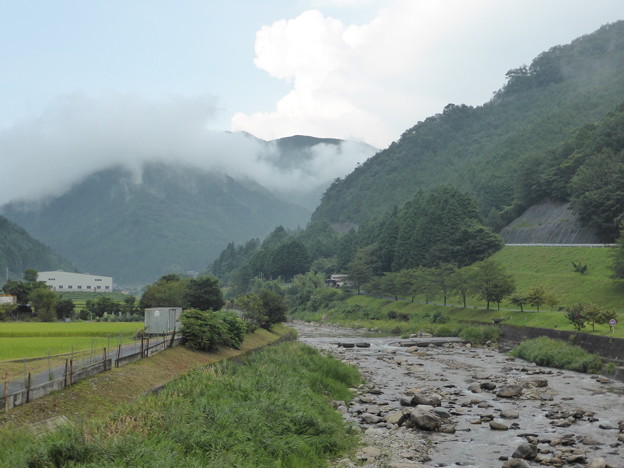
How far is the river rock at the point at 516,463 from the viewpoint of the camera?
2061cm

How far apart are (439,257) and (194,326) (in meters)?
91.8

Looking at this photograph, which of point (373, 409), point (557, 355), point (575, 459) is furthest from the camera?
point (557, 355)

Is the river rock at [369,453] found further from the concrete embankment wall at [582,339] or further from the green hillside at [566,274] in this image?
the green hillside at [566,274]

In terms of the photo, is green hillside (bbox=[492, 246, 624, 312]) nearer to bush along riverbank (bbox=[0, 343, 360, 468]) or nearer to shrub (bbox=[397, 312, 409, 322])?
shrub (bbox=[397, 312, 409, 322])

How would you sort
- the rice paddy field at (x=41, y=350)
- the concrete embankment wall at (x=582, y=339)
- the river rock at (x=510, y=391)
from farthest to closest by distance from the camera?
the concrete embankment wall at (x=582, y=339), the river rock at (x=510, y=391), the rice paddy field at (x=41, y=350)

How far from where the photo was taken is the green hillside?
7038 centimetres

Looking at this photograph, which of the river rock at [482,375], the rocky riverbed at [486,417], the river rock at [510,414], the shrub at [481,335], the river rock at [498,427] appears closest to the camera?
the rocky riverbed at [486,417]

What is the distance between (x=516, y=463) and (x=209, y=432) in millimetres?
11429

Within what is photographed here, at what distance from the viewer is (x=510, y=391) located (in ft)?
117

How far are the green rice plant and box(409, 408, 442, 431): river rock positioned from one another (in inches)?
957

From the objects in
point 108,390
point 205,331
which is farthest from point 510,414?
point 205,331

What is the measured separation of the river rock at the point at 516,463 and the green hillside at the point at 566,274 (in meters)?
45.8

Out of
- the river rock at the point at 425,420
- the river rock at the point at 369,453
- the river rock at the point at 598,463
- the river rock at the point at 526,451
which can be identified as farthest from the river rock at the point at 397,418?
the river rock at the point at 598,463

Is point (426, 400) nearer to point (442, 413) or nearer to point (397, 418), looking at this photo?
point (442, 413)
